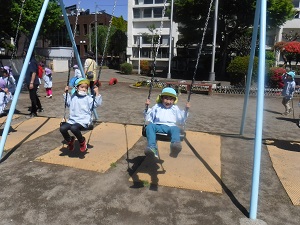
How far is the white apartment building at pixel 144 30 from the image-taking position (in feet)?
131

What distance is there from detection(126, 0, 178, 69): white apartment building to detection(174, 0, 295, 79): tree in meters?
13.9

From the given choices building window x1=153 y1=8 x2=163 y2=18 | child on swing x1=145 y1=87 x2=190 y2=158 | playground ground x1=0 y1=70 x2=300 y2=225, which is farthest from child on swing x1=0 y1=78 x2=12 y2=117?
building window x1=153 y1=8 x2=163 y2=18

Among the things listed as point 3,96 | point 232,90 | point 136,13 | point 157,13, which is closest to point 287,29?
point 157,13

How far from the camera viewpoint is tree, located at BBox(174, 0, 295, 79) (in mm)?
22047

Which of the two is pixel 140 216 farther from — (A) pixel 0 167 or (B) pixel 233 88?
(B) pixel 233 88

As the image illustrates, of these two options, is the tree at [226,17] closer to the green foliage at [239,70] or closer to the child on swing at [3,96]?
the green foliage at [239,70]

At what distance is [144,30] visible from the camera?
41875mm

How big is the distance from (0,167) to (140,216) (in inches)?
106

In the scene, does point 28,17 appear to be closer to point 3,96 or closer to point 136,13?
point 3,96

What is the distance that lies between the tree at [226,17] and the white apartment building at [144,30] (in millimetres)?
13854

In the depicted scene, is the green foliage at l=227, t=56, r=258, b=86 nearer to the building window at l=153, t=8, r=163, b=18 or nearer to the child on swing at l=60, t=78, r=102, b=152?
the child on swing at l=60, t=78, r=102, b=152

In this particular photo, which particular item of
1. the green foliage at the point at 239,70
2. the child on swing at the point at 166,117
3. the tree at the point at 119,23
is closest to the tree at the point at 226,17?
the green foliage at the point at 239,70

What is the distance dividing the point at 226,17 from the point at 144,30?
65.7ft

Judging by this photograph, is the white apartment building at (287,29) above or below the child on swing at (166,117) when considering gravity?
above
